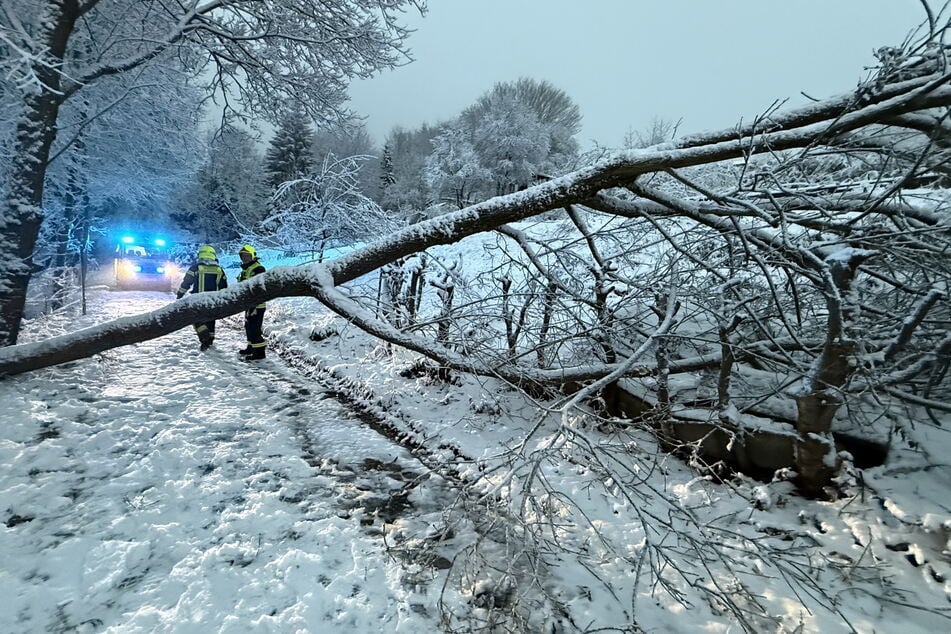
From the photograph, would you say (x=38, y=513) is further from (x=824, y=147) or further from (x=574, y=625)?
(x=824, y=147)

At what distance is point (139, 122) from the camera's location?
7.90 m

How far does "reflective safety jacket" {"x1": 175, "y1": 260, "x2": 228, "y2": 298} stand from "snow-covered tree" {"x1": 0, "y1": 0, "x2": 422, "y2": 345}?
196 centimetres

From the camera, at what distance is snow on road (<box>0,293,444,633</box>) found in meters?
2.21

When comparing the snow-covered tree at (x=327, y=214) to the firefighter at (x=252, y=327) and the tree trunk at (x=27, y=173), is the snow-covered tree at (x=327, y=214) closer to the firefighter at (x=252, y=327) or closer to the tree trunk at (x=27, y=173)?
the firefighter at (x=252, y=327)

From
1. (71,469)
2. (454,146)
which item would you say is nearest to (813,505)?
(71,469)

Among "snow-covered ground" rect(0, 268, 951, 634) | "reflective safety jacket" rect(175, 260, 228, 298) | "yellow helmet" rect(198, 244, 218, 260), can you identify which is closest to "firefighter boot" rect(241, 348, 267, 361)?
"reflective safety jacket" rect(175, 260, 228, 298)

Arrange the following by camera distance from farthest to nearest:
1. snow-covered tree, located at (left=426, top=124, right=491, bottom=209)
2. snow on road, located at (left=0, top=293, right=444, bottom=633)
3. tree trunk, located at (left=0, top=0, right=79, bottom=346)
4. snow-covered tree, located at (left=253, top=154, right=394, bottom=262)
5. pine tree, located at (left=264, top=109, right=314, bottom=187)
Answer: snow-covered tree, located at (left=426, top=124, right=491, bottom=209) < pine tree, located at (left=264, top=109, right=314, bottom=187) < snow-covered tree, located at (left=253, top=154, right=394, bottom=262) < tree trunk, located at (left=0, top=0, right=79, bottom=346) < snow on road, located at (left=0, top=293, right=444, bottom=633)

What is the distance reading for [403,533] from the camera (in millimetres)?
3018

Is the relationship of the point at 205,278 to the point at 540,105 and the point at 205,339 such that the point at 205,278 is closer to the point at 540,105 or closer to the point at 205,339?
→ the point at 205,339

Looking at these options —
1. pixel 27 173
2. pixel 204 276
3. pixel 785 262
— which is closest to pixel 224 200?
pixel 204 276

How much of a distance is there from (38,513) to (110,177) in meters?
10.9

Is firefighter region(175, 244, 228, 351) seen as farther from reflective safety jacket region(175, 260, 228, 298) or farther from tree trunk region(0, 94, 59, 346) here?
tree trunk region(0, 94, 59, 346)

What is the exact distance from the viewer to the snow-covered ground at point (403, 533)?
2225mm

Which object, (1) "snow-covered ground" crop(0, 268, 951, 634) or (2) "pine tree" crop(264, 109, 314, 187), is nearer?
(1) "snow-covered ground" crop(0, 268, 951, 634)
